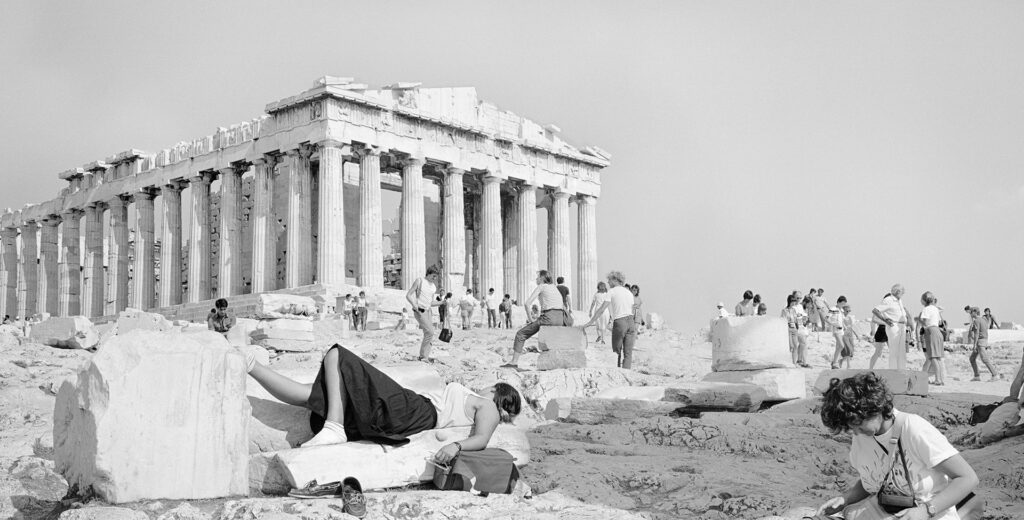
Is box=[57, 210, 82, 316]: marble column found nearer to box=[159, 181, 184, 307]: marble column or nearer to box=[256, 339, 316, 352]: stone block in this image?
box=[159, 181, 184, 307]: marble column

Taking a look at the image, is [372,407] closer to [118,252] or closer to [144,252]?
[144,252]

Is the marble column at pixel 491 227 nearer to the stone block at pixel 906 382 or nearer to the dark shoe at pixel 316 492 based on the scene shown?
the stone block at pixel 906 382

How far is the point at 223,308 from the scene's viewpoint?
13906 millimetres

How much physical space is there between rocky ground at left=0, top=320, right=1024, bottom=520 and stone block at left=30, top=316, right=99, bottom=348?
334 inches

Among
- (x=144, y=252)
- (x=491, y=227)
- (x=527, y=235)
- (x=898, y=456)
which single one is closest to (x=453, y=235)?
(x=491, y=227)

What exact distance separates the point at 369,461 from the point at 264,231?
28877 mm

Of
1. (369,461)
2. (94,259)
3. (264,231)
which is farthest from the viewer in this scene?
(94,259)

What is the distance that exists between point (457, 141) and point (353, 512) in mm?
31109

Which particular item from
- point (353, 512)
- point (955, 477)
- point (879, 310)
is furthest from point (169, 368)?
point (879, 310)

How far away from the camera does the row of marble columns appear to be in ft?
108

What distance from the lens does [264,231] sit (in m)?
34.1

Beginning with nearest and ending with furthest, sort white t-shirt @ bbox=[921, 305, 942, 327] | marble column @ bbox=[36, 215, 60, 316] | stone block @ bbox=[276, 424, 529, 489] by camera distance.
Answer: stone block @ bbox=[276, 424, 529, 489]
white t-shirt @ bbox=[921, 305, 942, 327]
marble column @ bbox=[36, 215, 60, 316]

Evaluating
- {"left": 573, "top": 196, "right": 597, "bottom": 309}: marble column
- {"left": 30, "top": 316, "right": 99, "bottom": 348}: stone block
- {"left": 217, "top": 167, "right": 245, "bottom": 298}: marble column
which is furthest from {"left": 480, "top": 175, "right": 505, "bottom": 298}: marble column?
{"left": 30, "top": 316, "right": 99, "bottom": 348}: stone block

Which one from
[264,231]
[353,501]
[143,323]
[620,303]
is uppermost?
[264,231]
